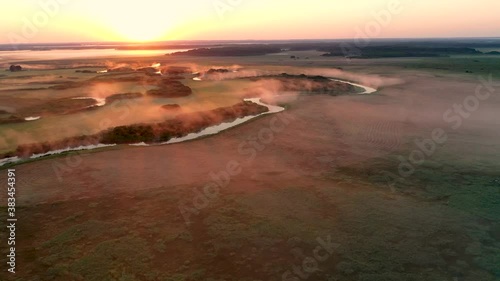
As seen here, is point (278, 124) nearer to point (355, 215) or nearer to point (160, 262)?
point (355, 215)

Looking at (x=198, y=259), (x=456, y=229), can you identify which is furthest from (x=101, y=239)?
(x=456, y=229)
